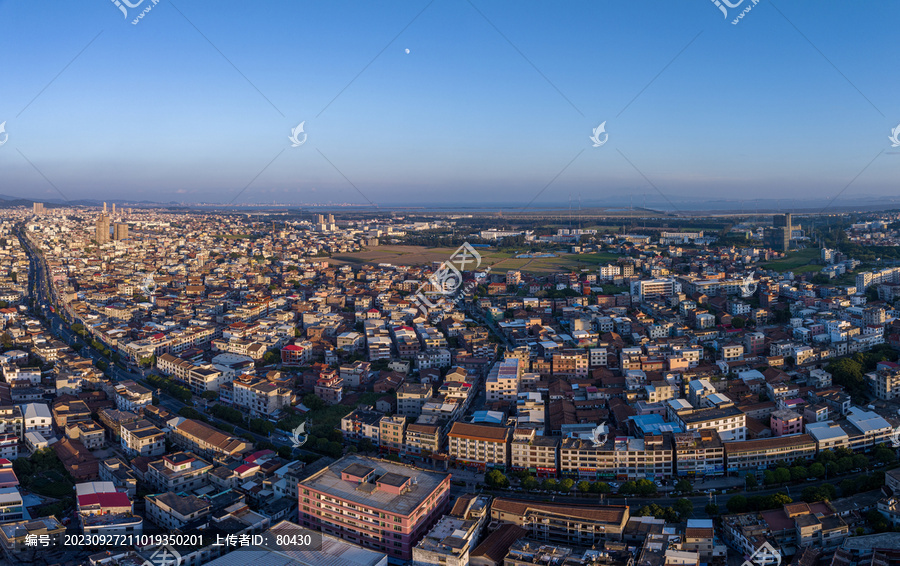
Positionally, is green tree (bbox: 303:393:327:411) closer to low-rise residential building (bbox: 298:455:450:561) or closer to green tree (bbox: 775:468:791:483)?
low-rise residential building (bbox: 298:455:450:561)

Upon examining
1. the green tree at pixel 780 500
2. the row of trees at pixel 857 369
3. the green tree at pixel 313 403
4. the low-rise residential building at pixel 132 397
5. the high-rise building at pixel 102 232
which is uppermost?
the high-rise building at pixel 102 232

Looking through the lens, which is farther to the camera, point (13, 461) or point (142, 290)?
point (142, 290)

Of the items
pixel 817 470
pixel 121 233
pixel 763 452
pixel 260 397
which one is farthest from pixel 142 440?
pixel 121 233

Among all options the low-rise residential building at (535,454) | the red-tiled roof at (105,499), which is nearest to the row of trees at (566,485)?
the low-rise residential building at (535,454)

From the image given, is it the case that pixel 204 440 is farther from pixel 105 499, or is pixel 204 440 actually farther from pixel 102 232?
pixel 102 232

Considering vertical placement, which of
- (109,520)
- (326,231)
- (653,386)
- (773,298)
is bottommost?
(109,520)

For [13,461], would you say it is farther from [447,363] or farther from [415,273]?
[415,273]

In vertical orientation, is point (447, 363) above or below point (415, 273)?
below

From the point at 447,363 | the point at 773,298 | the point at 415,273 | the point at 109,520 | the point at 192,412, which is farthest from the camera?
the point at 415,273

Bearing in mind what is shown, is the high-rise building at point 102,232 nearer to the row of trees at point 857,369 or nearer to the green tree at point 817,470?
the row of trees at point 857,369

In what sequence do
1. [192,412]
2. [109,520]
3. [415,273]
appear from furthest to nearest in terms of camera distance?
[415,273], [192,412], [109,520]

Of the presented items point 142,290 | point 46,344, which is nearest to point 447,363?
point 46,344
